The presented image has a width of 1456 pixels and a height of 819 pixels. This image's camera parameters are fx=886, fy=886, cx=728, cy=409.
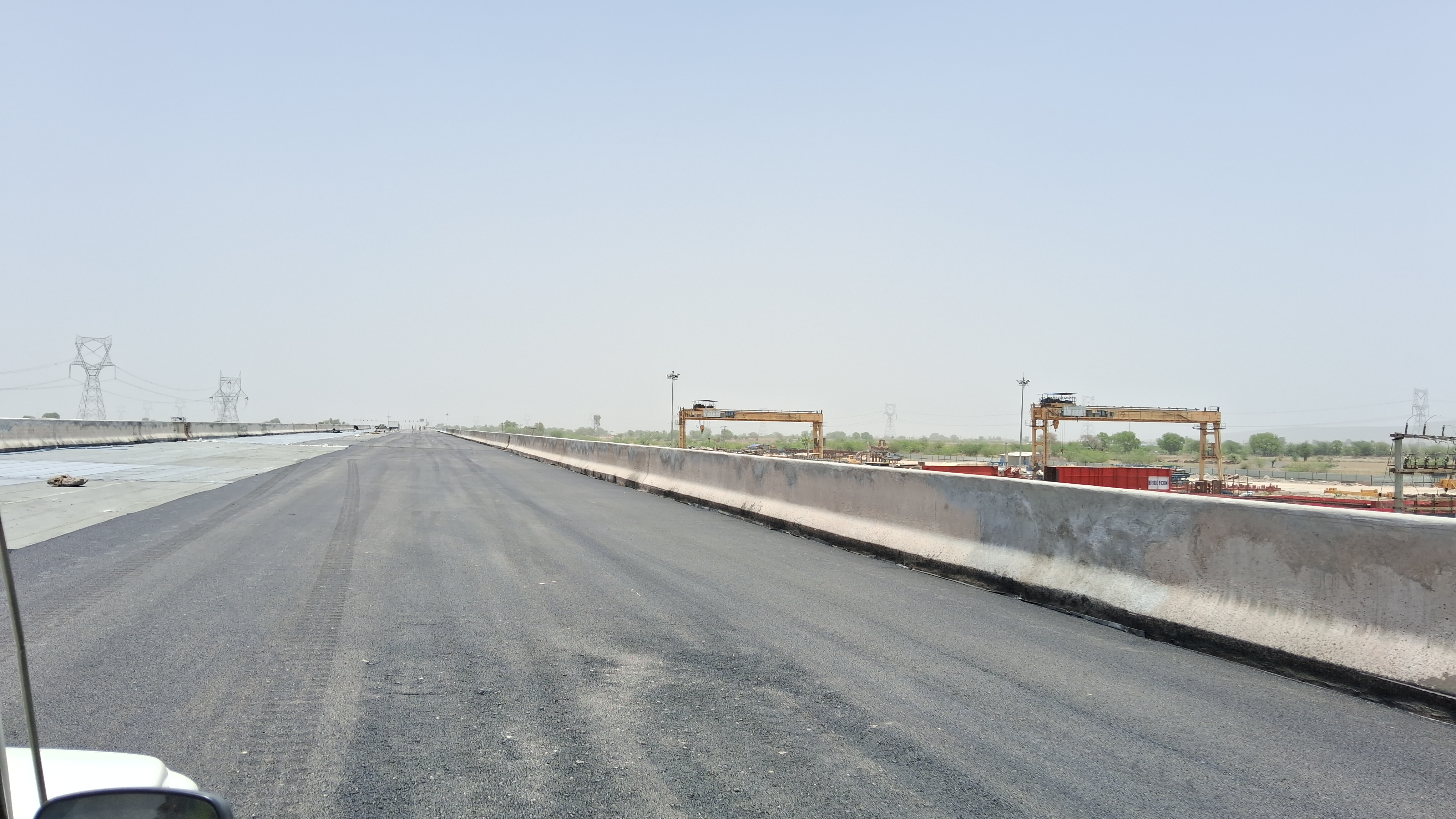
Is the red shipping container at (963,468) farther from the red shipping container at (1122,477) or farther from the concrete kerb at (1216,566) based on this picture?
the concrete kerb at (1216,566)

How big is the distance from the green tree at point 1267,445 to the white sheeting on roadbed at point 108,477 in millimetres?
148273

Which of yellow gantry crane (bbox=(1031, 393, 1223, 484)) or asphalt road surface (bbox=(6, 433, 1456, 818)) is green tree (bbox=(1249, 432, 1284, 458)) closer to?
yellow gantry crane (bbox=(1031, 393, 1223, 484))

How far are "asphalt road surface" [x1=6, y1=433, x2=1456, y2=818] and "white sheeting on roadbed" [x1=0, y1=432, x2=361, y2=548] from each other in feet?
4.80

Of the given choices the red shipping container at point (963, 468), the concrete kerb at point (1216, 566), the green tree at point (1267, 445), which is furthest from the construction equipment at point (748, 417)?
the green tree at point (1267, 445)

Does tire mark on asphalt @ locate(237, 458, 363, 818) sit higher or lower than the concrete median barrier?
lower

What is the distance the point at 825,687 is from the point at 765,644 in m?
1.03

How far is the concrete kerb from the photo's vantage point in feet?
17.4

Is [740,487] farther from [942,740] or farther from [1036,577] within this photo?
[942,740]

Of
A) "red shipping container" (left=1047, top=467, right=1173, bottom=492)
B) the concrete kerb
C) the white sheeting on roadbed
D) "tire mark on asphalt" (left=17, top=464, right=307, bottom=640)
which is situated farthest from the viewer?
"red shipping container" (left=1047, top=467, right=1173, bottom=492)

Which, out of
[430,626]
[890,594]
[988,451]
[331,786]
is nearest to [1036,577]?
[890,594]

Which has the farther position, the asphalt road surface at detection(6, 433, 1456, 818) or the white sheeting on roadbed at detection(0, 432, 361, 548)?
the white sheeting on roadbed at detection(0, 432, 361, 548)

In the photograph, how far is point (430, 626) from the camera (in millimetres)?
6625

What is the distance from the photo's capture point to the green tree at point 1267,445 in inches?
5674

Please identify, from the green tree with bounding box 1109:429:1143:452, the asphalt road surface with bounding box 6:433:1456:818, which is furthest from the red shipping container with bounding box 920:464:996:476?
the green tree with bounding box 1109:429:1143:452
